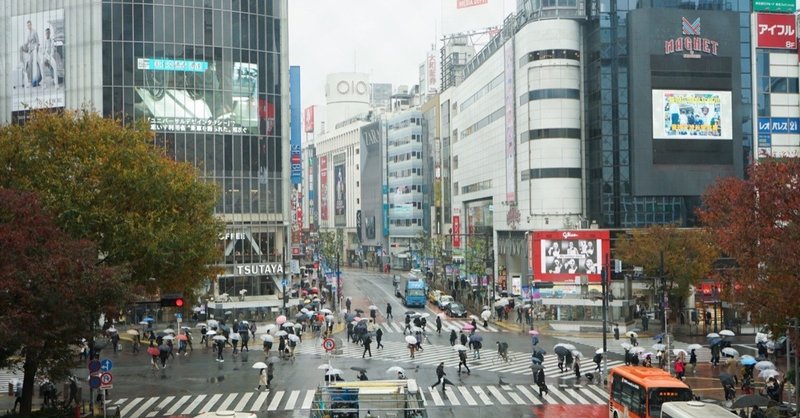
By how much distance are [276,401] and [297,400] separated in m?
0.87

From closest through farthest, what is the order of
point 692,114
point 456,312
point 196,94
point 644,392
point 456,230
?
point 644,392 → point 456,312 → point 196,94 → point 692,114 → point 456,230

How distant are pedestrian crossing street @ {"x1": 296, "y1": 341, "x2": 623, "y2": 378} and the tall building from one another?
20.5 meters

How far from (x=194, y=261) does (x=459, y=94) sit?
282ft

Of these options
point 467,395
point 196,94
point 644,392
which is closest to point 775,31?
point 196,94

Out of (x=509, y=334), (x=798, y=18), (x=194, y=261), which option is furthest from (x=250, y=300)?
(x=798, y=18)

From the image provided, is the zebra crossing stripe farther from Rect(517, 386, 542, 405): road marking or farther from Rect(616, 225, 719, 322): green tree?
Rect(616, 225, 719, 322): green tree

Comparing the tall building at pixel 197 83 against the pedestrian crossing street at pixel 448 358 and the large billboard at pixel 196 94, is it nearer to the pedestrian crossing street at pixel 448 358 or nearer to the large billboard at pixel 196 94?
the large billboard at pixel 196 94

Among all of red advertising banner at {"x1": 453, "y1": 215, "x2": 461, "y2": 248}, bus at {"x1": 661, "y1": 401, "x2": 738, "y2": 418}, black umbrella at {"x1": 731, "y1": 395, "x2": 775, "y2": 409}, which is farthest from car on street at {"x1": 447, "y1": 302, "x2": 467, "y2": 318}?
red advertising banner at {"x1": 453, "y1": 215, "x2": 461, "y2": 248}

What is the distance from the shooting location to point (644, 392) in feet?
92.8

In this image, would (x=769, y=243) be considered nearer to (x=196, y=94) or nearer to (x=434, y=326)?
(x=434, y=326)

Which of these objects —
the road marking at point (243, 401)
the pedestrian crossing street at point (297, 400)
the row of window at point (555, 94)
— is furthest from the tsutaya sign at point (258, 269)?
the road marking at point (243, 401)

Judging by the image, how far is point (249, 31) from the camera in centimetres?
7831

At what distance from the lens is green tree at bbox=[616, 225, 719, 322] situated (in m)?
63.3

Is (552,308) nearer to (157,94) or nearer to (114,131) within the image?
(157,94)
